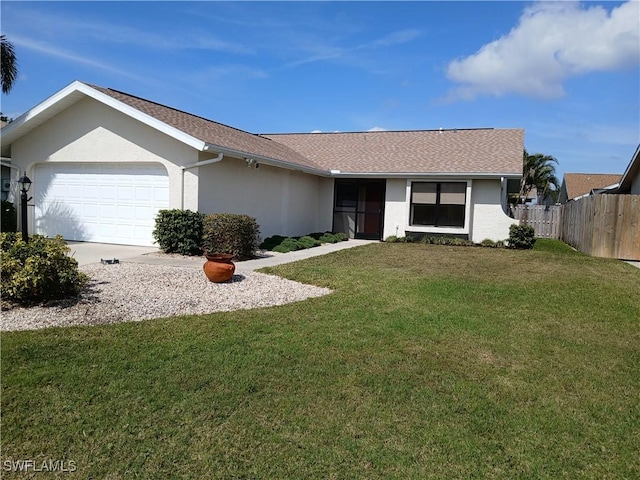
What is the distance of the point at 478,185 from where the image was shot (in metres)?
17.6

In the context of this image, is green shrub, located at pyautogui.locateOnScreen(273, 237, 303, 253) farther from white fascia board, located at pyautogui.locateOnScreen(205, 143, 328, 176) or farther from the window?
the window

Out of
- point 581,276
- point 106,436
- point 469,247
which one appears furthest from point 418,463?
point 469,247

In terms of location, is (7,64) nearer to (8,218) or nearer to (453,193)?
(8,218)

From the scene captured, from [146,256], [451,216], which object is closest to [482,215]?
[451,216]

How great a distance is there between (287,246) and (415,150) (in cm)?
908

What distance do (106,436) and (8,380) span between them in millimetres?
1425

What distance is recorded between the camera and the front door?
19703mm

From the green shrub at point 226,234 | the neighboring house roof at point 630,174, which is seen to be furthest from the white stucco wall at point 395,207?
the green shrub at point 226,234

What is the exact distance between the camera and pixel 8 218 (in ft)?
45.3

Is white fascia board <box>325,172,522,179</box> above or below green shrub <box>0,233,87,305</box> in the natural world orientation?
above

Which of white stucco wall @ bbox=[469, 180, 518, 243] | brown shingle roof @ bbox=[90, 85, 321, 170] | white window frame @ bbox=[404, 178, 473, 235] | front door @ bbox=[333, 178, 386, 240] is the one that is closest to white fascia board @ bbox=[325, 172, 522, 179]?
white window frame @ bbox=[404, 178, 473, 235]

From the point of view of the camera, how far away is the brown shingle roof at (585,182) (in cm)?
4010

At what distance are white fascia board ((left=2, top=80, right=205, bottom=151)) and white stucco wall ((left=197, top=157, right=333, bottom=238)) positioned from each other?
108cm

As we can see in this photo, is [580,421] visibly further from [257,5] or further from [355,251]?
[257,5]
